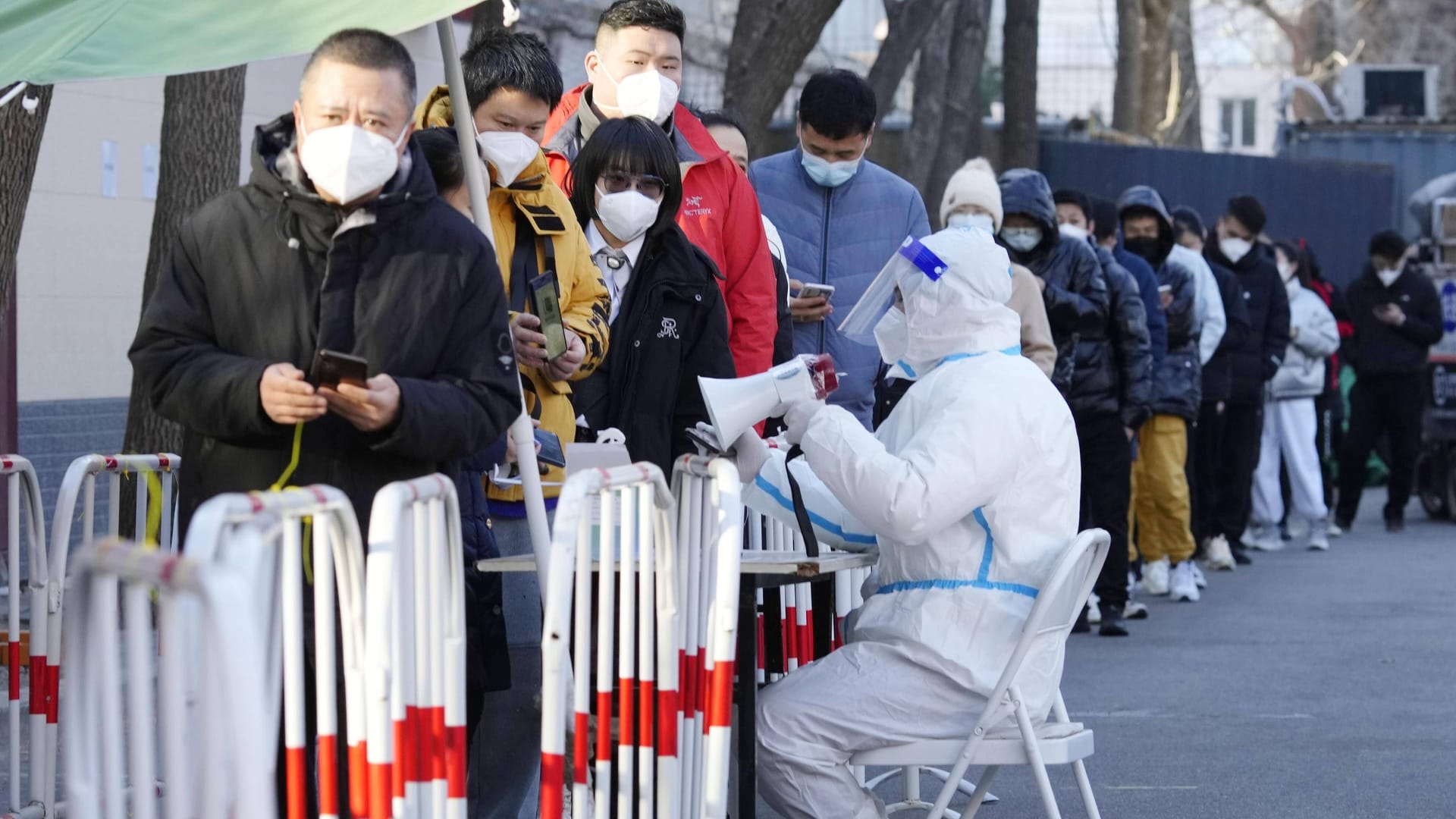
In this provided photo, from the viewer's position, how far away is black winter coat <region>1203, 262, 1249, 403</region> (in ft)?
40.8

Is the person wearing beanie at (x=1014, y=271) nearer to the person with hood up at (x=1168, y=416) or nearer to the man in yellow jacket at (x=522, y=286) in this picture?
the person with hood up at (x=1168, y=416)

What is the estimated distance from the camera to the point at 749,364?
6090mm

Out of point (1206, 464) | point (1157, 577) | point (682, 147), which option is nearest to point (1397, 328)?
point (1206, 464)

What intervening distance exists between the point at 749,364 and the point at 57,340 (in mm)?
5807

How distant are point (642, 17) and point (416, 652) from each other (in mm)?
3040

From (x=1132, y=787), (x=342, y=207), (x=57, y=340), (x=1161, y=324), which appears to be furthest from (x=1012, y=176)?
(x=342, y=207)

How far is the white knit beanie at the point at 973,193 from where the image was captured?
8.55 meters

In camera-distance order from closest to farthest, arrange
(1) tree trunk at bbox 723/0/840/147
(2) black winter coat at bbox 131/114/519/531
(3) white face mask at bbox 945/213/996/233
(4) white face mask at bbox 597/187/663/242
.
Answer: (2) black winter coat at bbox 131/114/519/531
(4) white face mask at bbox 597/187/663/242
(3) white face mask at bbox 945/213/996/233
(1) tree trunk at bbox 723/0/840/147

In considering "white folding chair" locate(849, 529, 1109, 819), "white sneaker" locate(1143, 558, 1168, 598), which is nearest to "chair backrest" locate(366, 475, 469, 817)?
"white folding chair" locate(849, 529, 1109, 819)

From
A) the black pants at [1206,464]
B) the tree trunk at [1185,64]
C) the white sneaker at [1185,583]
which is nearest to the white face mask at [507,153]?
the white sneaker at [1185,583]

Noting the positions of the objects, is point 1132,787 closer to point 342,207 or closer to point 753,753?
point 753,753

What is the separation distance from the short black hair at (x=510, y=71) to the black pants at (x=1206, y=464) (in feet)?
27.0

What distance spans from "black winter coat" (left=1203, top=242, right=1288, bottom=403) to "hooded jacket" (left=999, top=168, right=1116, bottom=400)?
3575mm

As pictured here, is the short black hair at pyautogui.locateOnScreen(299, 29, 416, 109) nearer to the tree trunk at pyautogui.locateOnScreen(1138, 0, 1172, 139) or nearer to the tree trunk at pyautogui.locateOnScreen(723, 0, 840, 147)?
the tree trunk at pyautogui.locateOnScreen(723, 0, 840, 147)
